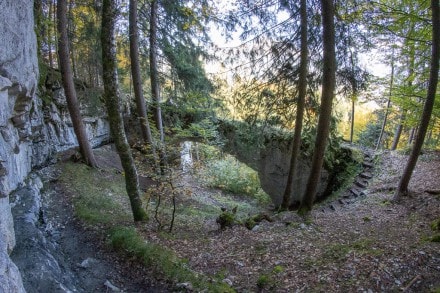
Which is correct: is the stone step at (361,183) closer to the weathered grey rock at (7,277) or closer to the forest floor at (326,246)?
the forest floor at (326,246)

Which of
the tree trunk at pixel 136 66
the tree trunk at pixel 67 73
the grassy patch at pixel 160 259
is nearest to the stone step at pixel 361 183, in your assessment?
the tree trunk at pixel 136 66

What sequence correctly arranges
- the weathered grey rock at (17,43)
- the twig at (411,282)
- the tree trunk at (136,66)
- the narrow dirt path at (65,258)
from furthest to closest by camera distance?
1. the tree trunk at (136,66)
2. the weathered grey rock at (17,43)
3. the narrow dirt path at (65,258)
4. the twig at (411,282)

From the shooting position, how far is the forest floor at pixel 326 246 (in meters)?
4.17

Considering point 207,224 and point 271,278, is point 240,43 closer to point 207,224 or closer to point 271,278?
point 207,224

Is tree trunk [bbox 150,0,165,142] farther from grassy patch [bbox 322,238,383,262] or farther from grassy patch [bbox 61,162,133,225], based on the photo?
grassy patch [bbox 322,238,383,262]

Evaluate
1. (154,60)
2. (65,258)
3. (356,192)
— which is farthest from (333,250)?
(154,60)

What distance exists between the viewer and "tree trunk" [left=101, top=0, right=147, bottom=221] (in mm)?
5875

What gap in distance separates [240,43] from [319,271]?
653 cm

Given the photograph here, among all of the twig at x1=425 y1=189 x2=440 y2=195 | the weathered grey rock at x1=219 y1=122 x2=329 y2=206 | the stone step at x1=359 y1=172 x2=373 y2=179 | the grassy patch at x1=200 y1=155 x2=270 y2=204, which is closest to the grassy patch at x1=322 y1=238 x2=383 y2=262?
the twig at x1=425 y1=189 x2=440 y2=195

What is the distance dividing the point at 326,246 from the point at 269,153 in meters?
8.00

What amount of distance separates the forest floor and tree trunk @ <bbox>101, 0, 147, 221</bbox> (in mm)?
1092

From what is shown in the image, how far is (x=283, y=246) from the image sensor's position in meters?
5.80

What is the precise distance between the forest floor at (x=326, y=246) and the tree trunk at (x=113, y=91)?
43.0 inches

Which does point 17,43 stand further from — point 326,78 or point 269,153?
point 269,153
